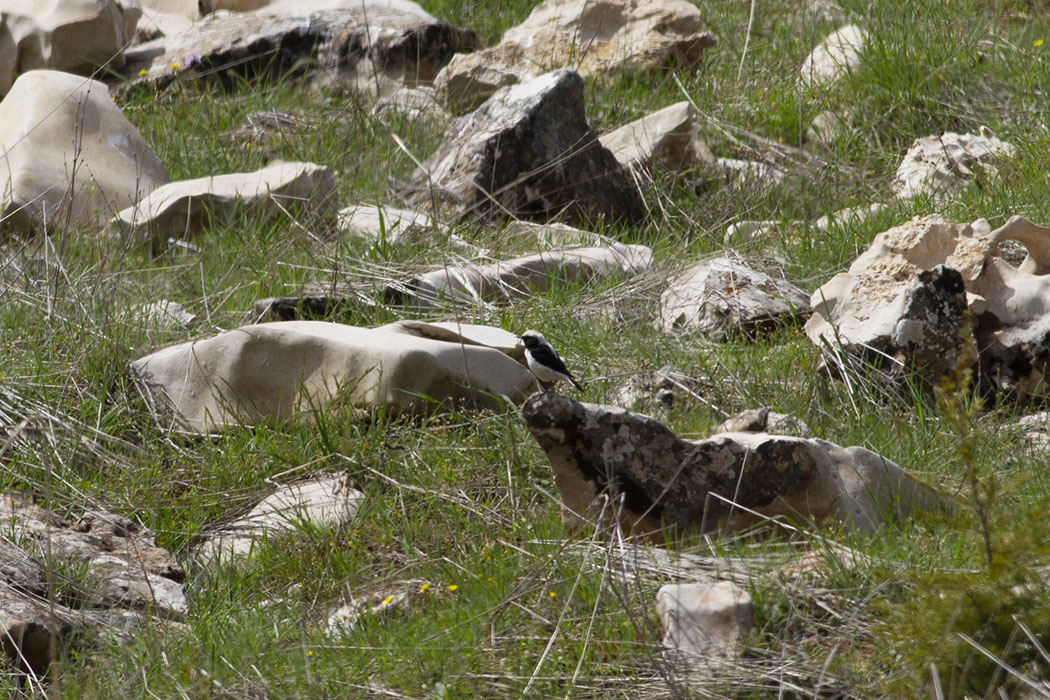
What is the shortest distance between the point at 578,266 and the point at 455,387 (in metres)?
1.22

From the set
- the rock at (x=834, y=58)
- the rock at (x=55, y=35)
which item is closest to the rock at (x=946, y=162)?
the rock at (x=834, y=58)

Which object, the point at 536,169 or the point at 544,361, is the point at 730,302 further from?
the point at 536,169

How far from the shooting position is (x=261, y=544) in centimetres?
303

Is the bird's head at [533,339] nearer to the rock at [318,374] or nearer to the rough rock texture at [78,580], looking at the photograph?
the rock at [318,374]

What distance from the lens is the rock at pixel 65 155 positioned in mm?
4996

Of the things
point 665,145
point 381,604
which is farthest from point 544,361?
point 665,145

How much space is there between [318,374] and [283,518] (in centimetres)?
62

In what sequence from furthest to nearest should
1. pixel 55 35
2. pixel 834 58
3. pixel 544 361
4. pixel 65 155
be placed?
pixel 55 35, pixel 834 58, pixel 65 155, pixel 544 361

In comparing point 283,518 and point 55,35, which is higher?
point 55,35

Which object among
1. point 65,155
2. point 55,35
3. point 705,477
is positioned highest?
point 55,35

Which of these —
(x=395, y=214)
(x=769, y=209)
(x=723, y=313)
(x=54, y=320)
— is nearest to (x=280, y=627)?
(x=54, y=320)

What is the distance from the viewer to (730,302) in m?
4.18

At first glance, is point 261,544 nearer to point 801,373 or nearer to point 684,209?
point 801,373

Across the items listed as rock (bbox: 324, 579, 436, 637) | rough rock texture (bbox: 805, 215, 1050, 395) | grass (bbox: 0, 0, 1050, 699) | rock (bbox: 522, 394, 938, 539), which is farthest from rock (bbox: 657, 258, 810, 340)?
rock (bbox: 324, 579, 436, 637)
